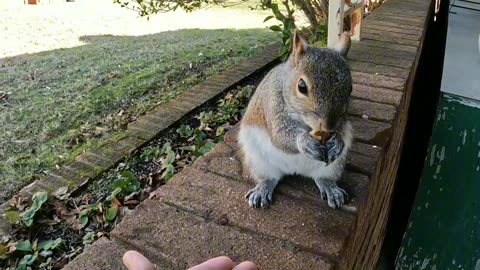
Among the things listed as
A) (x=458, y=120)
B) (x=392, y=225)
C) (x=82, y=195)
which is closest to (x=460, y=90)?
(x=458, y=120)

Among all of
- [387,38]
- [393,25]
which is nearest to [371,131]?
[387,38]

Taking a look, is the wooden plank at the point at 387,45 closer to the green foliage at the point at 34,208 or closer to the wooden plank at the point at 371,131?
the wooden plank at the point at 371,131

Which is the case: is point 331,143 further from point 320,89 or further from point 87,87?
point 87,87

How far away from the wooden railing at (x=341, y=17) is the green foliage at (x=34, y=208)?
4.20 ft

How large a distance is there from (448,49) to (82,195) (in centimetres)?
196

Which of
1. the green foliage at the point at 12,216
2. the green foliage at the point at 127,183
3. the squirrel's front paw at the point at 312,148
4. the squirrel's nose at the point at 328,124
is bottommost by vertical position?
the green foliage at the point at 12,216

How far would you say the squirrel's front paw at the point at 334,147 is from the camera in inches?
43.4

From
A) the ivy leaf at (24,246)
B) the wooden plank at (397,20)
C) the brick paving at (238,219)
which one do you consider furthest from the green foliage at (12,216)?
the wooden plank at (397,20)

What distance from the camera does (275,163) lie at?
1.23 m

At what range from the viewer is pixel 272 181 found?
1188mm

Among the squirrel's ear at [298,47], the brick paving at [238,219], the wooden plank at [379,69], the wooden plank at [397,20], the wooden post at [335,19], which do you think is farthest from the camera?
the wooden plank at [397,20]

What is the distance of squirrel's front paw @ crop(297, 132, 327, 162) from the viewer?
1.10m

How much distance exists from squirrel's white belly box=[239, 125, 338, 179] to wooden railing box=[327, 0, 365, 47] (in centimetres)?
89

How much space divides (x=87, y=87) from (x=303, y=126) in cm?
244
